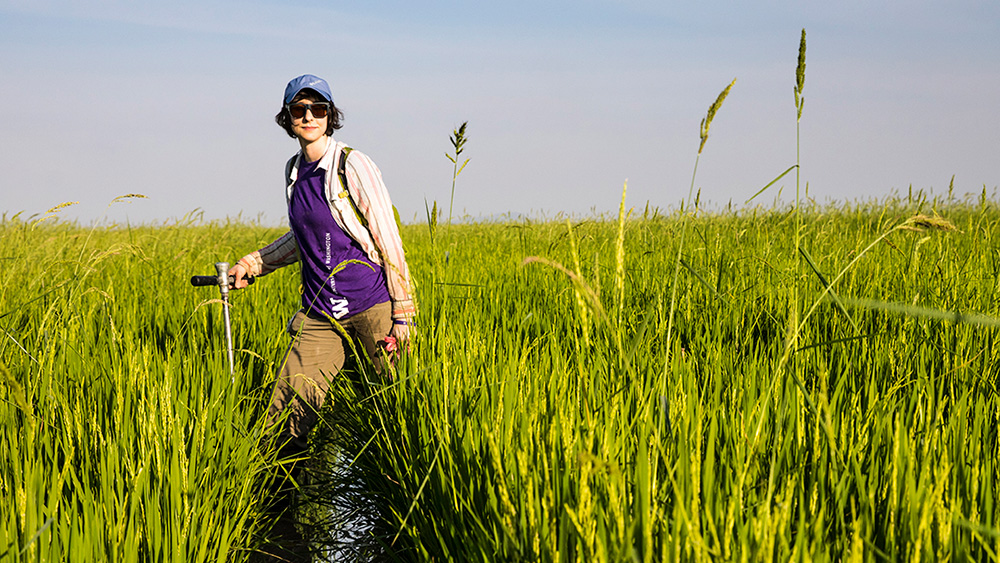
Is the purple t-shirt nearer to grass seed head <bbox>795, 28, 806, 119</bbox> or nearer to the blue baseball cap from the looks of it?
the blue baseball cap

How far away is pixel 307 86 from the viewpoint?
2.92 meters

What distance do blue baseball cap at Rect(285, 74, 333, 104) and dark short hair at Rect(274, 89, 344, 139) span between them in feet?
0.07

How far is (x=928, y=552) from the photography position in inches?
41.1

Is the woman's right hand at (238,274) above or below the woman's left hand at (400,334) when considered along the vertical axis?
above

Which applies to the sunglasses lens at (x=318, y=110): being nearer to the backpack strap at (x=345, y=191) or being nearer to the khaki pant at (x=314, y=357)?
the backpack strap at (x=345, y=191)

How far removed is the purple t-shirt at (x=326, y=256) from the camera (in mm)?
2904

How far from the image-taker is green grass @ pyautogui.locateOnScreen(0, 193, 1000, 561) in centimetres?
108

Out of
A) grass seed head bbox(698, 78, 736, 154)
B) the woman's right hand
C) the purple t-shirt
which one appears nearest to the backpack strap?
the purple t-shirt

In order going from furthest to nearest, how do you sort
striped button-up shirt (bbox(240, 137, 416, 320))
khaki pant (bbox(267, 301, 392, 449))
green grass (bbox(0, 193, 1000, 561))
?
khaki pant (bbox(267, 301, 392, 449)) < striped button-up shirt (bbox(240, 137, 416, 320)) < green grass (bbox(0, 193, 1000, 561))

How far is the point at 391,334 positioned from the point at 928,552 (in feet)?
7.18

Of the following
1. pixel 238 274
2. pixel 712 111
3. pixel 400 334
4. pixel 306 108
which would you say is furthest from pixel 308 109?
pixel 712 111

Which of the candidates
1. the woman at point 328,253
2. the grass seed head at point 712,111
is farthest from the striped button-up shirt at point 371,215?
the grass seed head at point 712,111

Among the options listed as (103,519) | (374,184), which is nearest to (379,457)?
(103,519)

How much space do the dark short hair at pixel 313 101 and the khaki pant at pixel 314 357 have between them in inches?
39.3
